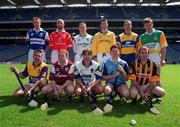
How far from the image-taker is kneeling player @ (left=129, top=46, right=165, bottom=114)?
8.45 meters

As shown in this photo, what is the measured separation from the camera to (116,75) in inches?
339

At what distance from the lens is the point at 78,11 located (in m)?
47.6


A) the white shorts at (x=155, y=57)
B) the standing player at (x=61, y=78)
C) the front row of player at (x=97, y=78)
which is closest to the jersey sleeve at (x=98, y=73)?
the front row of player at (x=97, y=78)

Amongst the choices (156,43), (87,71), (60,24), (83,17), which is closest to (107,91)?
(87,71)

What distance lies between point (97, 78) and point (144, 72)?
1165mm

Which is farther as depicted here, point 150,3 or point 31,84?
point 150,3

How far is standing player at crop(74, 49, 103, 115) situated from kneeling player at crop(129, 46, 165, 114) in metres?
0.84

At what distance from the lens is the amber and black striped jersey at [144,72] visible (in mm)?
8523

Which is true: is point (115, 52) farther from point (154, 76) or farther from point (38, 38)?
point (38, 38)

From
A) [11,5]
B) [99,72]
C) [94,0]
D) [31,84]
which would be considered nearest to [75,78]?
[99,72]

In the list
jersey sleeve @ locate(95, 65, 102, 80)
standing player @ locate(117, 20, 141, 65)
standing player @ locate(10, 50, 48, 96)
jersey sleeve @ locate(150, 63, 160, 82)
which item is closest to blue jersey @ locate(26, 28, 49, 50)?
standing player @ locate(10, 50, 48, 96)

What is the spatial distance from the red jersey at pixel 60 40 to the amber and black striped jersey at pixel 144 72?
251 centimetres

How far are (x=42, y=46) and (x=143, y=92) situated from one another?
3594mm

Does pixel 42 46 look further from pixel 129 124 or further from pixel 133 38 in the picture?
pixel 129 124
